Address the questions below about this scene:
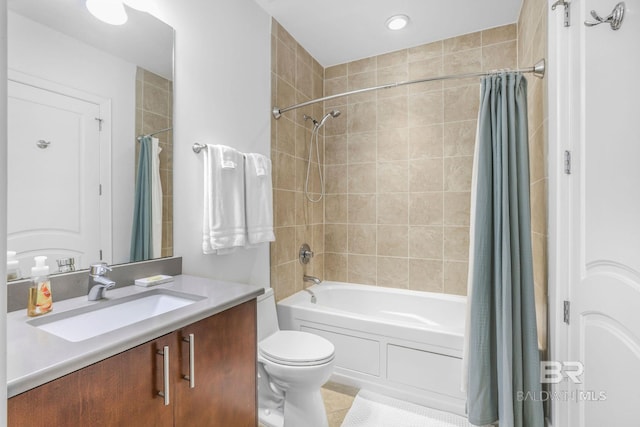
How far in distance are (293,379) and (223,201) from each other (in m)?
0.99

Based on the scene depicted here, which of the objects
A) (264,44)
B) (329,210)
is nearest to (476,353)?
(329,210)

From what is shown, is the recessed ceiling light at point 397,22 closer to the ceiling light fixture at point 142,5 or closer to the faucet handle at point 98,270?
the ceiling light fixture at point 142,5

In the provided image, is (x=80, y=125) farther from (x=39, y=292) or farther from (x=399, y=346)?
(x=399, y=346)

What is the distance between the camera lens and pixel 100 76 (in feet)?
4.14

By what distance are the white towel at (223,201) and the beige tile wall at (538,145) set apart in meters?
1.60

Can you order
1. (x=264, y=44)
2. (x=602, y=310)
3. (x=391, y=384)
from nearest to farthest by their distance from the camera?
(x=602, y=310)
(x=391, y=384)
(x=264, y=44)

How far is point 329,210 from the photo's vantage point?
299cm

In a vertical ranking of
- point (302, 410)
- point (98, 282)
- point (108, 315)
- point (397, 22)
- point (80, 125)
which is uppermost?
point (397, 22)

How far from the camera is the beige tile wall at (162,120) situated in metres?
1.41

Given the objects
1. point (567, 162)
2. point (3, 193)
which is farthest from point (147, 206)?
point (567, 162)

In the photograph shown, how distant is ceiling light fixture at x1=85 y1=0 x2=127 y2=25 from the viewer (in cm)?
125

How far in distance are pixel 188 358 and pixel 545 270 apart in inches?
65.1

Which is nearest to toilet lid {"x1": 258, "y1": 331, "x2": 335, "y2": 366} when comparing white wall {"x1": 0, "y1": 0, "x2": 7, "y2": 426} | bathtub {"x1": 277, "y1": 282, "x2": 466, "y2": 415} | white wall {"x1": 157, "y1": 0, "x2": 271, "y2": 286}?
bathtub {"x1": 277, "y1": 282, "x2": 466, "y2": 415}

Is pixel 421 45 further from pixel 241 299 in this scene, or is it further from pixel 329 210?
pixel 241 299
